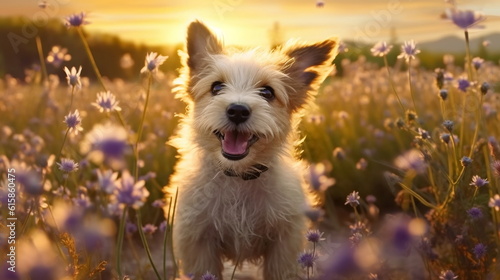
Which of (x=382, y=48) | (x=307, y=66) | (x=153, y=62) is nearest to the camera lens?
(x=153, y=62)

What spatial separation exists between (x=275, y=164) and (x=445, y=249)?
1.21m

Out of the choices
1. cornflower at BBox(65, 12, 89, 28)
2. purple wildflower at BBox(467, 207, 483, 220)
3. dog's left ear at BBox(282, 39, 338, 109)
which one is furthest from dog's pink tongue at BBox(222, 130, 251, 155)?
purple wildflower at BBox(467, 207, 483, 220)

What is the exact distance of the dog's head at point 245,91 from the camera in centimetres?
345

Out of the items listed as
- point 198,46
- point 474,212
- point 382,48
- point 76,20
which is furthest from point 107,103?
point 474,212

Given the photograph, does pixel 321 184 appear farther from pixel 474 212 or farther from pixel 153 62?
pixel 474 212

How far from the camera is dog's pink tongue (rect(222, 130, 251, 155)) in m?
3.51

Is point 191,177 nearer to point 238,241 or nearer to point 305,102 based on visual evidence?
point 238,241

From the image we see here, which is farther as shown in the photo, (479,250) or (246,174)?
(246,174)

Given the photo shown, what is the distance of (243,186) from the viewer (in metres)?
3.72

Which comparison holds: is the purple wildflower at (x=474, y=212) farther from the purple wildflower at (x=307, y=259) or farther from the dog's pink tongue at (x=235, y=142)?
the dog's pink tongue at (x=235, y=142)

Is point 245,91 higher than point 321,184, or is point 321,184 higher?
point 321,184

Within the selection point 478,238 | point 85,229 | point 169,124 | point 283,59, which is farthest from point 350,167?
point 85,229

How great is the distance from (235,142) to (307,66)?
0.83 metres

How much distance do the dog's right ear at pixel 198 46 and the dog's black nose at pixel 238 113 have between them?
72cm
